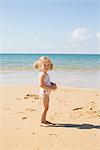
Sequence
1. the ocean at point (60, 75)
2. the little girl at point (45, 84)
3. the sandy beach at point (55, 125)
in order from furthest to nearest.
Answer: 1. the ocean at point (60, 75)
2. the little girl at point (45, 84)
3. the sandy beach at point (55, 125)

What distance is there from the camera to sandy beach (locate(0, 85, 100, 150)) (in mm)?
4957

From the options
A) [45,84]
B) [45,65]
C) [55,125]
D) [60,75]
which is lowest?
[55,125]

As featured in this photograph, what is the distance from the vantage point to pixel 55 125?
20.0 ft

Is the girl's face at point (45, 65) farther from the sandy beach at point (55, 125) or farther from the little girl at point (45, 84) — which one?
the sandy beach at point (55, 125)

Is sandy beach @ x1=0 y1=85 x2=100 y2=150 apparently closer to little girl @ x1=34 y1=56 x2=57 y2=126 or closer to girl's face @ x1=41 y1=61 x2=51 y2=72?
little girl @ x1=34 y1=56 x2=57 y2=126

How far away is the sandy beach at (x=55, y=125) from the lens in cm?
496

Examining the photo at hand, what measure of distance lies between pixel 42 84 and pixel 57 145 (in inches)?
61.8

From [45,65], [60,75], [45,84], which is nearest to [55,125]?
[45,84]

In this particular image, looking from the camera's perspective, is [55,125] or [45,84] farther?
[45,84]

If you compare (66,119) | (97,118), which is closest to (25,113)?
(66,119)

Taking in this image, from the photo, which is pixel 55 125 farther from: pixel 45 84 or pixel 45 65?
pixel 45 65

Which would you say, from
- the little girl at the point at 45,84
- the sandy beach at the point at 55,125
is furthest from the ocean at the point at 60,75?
the little girl at the point at 45,84

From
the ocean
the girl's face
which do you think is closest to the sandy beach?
the girl's face

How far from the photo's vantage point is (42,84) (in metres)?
6.22
